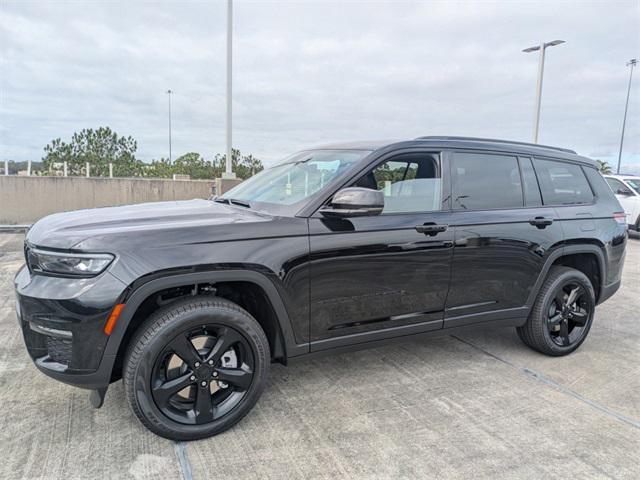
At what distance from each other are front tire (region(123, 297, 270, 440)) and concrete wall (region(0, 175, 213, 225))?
12236 millimetres

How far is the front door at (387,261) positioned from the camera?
286 cm

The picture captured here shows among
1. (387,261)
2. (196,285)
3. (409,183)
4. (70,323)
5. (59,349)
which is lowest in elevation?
(59,349)

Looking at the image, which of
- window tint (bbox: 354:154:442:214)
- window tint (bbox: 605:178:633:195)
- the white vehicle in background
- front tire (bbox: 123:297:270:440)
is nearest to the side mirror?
window tint (bbox: 354:154:442:214)

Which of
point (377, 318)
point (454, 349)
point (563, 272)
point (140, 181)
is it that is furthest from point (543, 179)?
point (140, 181)

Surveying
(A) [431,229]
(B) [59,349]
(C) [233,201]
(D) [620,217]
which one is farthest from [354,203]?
(D) [620,217]

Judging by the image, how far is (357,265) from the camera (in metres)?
2.91

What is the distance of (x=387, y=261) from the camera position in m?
3.01

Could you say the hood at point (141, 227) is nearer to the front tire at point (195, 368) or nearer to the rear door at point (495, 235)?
the front tire at point (195, 368)

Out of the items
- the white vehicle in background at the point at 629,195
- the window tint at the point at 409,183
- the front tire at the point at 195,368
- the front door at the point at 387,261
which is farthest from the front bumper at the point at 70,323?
the white vehicle in background at the point at 629,195

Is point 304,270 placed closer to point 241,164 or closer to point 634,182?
point 634,182

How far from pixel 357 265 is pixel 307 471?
122 centimetres

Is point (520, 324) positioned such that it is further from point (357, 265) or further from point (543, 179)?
point (357, 265)

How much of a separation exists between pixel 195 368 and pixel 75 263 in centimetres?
85

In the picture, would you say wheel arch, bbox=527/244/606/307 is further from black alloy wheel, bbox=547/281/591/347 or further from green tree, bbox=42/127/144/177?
green tree, bbox=42/127/144/177
